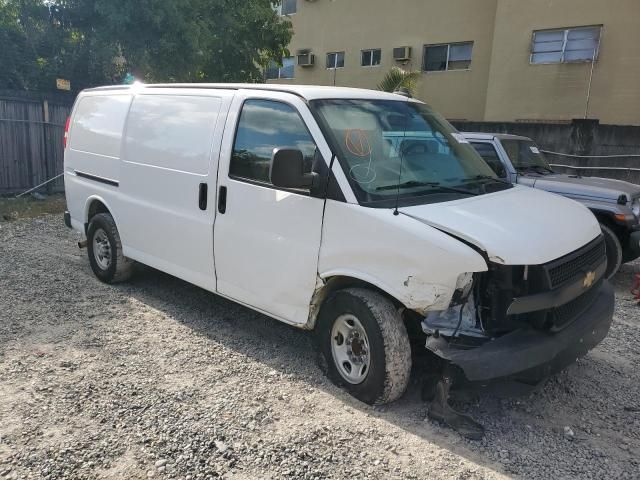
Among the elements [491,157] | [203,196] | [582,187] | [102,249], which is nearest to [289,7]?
[491,157]

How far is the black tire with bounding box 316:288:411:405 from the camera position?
11.1 ft

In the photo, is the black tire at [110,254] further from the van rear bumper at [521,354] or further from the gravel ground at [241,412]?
the van rear bumper at [521,354]

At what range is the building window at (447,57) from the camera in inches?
713

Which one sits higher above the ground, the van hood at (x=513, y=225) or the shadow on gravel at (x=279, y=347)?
the van hood at (x=513, y=225)

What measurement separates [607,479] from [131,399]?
2.96 metres

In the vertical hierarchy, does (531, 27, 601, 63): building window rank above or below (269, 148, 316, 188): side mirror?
above

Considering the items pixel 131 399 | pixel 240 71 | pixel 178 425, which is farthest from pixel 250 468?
pixel 240 71

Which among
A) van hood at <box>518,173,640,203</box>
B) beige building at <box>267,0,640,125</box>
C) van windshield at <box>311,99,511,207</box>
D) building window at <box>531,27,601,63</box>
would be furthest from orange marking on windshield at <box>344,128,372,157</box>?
building window at <box>531,27,601,63</box>

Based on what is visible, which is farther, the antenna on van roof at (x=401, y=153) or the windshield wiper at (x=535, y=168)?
the windshield wiper at (x=535, y=168)

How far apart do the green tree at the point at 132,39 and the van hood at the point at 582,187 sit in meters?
8.35

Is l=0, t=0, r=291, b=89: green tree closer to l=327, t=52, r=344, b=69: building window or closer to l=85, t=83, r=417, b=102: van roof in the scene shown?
l=327, t=52, r=344, b=69: building window

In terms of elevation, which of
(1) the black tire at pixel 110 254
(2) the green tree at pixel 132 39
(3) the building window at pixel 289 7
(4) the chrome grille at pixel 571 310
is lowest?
(1) the black tire at pixel 110 254

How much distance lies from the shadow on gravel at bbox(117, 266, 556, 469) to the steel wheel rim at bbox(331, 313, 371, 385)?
175 mm

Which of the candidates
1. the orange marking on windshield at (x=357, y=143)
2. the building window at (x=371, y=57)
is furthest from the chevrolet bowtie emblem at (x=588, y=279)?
the building window at (x=371, y=57)
